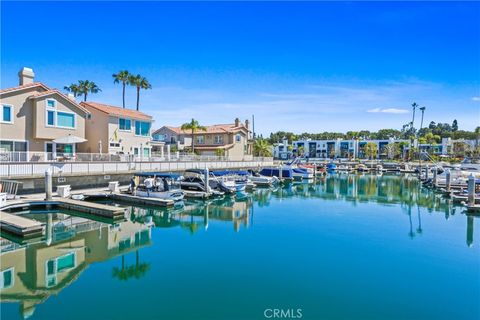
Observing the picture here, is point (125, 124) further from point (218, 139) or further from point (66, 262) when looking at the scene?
point (66, 262)

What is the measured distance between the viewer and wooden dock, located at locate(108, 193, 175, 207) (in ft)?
86.7

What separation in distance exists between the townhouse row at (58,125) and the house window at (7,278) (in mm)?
15378

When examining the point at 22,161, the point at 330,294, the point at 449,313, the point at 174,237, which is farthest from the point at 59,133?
the point at 449,313

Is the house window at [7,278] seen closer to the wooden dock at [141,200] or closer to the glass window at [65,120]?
the wooden dock at [141,200]

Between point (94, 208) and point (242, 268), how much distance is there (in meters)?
13.6

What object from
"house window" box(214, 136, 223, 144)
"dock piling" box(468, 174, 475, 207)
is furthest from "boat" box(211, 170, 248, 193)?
"dock piling" box(468, 174, 475, 207)

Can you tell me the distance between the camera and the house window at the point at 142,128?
41772mm

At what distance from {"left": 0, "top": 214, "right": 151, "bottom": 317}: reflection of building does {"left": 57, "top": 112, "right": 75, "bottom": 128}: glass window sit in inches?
564

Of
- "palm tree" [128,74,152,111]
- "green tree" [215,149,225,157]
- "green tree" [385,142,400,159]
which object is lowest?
"green tree" [215,149,225,157]

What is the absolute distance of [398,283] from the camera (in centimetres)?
1243

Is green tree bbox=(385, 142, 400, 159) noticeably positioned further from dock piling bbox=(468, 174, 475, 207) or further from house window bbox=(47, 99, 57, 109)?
house window bbox=(47, 99, 57, 109)

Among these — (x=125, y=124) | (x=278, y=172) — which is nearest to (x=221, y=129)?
(x=278, y=172)

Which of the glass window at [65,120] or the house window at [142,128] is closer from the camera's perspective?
the glass window at [65,120]

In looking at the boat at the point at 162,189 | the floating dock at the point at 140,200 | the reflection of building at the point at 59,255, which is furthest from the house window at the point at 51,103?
the reflection of building at the point at 59,255
